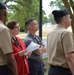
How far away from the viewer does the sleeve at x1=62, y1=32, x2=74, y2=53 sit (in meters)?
3.33

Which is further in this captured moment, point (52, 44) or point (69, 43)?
point (52, 44)

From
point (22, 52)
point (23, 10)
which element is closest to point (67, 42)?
point (22, 52)

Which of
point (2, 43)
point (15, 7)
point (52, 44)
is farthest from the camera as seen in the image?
point (15, 7)

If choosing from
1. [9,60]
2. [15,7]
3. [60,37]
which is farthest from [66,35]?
[15,7]

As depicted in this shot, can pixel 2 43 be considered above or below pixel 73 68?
above

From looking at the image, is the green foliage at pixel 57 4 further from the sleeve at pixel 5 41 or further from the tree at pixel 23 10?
the sleeve at pixel 5 41

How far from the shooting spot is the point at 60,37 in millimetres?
3393

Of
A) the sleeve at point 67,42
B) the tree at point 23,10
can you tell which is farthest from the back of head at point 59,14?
the tree at point 23,10

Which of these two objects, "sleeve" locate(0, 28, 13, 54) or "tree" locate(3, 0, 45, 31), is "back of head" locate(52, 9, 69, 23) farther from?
"tree" locate(3, 0, 45, 31)

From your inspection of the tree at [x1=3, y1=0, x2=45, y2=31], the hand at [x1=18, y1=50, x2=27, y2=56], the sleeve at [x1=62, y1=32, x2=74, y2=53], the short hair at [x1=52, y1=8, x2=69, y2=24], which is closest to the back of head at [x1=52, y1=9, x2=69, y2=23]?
the short hair at [x1=52, y1=8, x2=69, y2=24]

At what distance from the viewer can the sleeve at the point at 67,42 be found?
333 cm

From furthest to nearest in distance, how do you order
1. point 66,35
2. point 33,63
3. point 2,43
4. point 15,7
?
point 15,7 < point 33,63 < point 66,35 < point 2,43

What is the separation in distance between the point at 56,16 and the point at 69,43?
51 cm

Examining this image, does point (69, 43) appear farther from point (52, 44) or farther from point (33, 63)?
point (33, 63)
